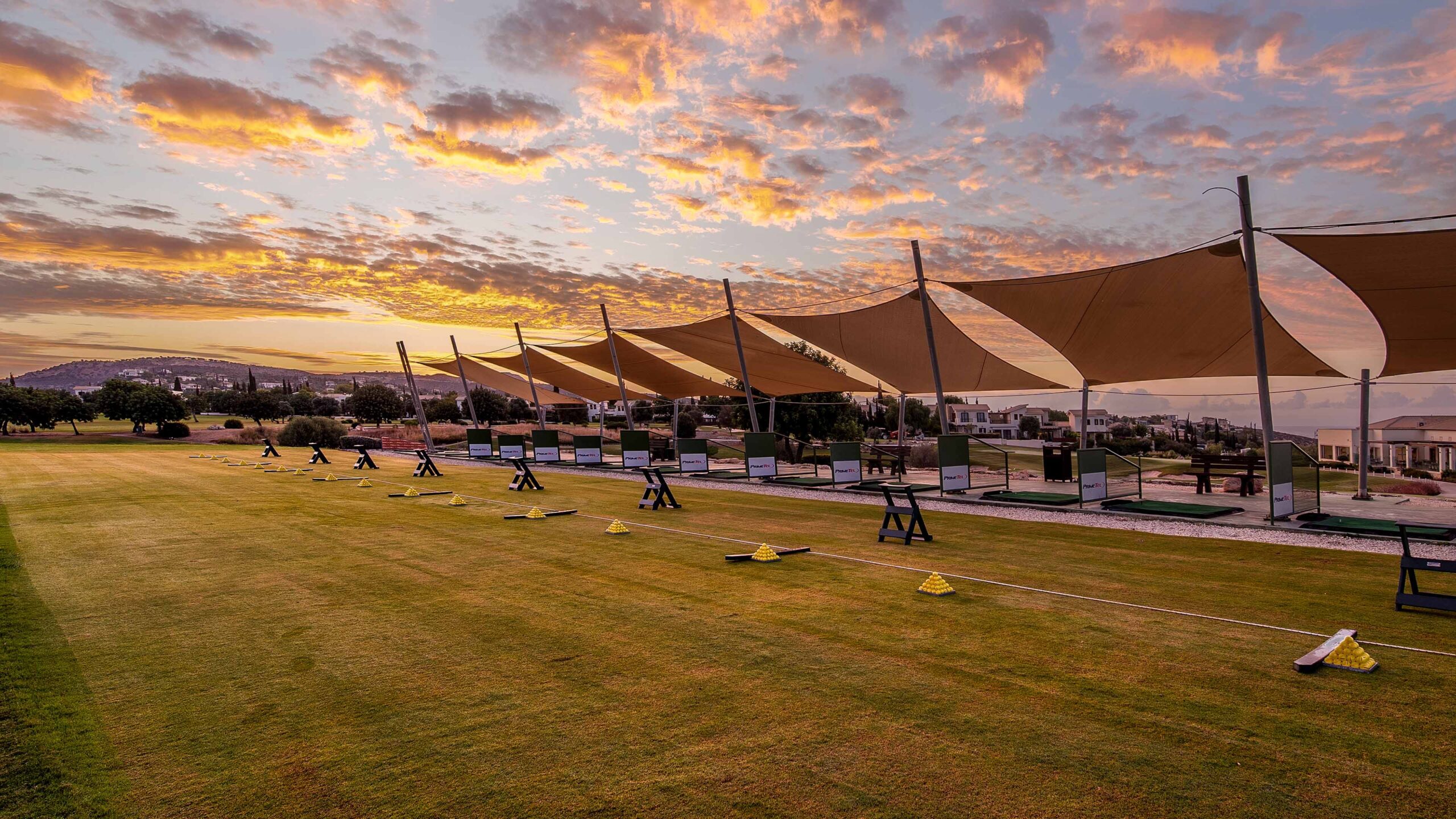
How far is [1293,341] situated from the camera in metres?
16.2

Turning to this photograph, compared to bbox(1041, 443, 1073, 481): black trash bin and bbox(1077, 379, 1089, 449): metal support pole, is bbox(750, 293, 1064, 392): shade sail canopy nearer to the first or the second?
bbox(1077, 379, 1089, 449): metal support pole

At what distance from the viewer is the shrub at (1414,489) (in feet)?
52.6

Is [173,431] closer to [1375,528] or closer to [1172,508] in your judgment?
[1172,508]

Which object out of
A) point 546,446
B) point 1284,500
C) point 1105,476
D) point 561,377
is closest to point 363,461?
point 546,446

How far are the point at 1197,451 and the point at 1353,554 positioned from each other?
28.4 feet

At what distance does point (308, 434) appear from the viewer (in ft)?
161

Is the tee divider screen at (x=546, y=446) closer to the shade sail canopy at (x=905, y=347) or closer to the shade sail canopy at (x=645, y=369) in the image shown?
the shade sail canopy at (x=645, y=369)

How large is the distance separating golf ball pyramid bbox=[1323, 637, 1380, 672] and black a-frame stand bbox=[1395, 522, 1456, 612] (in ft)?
5.40

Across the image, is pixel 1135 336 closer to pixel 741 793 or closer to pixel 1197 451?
→ pixel 1197 451

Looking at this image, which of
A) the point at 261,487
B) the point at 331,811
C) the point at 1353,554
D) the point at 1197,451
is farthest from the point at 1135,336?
the point at 261,487

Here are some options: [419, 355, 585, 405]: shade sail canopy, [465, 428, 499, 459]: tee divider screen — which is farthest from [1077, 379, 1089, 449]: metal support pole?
[419, 355, 585, 405]: shade sail canopy

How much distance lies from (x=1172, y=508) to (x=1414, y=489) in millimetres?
7031

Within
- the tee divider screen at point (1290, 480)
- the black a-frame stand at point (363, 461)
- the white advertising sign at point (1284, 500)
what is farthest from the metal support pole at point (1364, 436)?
the black a-frame stand at point (363, 461)

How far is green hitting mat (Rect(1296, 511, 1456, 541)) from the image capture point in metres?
11.0
